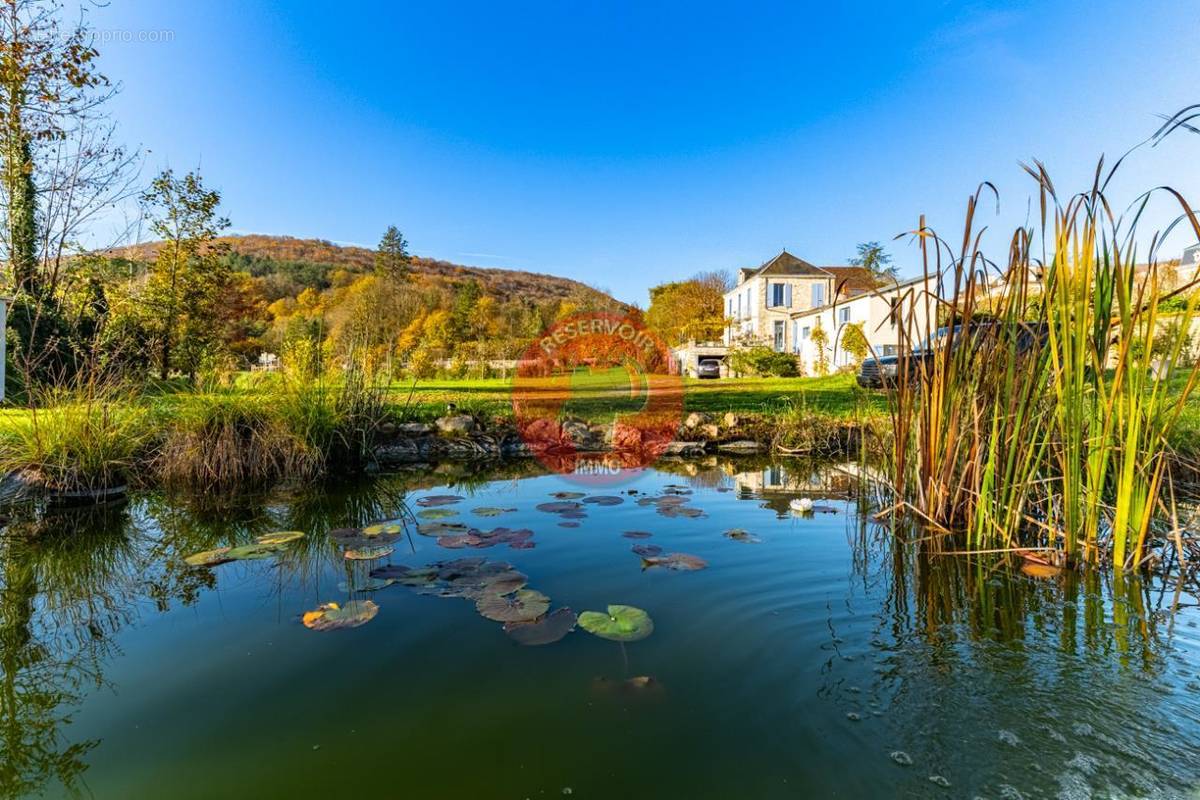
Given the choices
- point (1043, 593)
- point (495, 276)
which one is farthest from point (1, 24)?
point (495, 276)

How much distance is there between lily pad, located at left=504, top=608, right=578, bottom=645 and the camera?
6.88 ft

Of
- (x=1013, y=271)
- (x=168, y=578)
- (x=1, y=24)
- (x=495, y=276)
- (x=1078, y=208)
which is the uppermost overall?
(x=495, y=276)

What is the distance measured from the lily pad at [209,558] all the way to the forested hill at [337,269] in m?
32.7

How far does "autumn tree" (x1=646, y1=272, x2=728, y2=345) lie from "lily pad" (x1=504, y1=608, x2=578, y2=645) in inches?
1241

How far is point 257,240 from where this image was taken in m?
62.7

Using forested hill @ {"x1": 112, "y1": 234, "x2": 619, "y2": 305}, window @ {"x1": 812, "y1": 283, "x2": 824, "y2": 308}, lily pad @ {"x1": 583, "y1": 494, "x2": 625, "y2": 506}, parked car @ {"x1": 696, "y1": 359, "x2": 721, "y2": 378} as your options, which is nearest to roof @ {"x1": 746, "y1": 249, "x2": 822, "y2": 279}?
window @ {"x1": 812, "y1": 283, "x2": 824, "y2": 308}

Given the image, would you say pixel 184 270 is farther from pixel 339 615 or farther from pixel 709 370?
pixel 709 370

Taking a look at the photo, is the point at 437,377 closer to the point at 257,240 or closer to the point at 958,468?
the point at 958,468

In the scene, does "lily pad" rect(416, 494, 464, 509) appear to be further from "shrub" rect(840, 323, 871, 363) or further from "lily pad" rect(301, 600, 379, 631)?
"shrub" rect(840, 323, 871, 363)

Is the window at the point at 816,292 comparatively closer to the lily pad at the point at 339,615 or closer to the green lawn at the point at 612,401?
the green lawn at the point at 612,401

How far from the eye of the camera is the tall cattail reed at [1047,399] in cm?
233

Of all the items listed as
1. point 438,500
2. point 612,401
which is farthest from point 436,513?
point 612,401

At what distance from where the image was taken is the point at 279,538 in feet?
11.0

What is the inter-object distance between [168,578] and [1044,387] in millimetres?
4348
